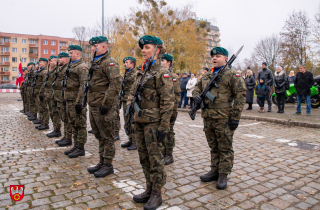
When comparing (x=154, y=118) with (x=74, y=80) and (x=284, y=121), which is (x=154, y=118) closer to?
(x=74, y=80)

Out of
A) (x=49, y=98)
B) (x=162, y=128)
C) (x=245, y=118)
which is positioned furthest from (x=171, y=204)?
(x=245, y=118)

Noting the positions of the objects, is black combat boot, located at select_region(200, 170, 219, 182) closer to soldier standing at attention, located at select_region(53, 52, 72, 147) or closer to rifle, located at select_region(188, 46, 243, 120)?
rifle, located at select_region(188, 46, 243, 120)

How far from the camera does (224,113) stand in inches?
152

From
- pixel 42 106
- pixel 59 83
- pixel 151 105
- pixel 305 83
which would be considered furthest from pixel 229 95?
pixel 305 83

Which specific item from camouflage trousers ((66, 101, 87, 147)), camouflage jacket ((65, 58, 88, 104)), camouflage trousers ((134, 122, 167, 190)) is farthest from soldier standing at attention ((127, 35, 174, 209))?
camouflage jacket ((65, 58, 88, 104))

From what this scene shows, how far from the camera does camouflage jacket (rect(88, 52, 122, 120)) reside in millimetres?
4230

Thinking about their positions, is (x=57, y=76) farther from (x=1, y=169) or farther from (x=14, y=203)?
(x=14, y=203)

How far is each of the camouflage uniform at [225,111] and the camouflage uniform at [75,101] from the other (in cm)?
283

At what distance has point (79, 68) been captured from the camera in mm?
5488

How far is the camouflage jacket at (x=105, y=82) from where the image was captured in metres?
4.23

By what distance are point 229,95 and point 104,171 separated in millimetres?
2523

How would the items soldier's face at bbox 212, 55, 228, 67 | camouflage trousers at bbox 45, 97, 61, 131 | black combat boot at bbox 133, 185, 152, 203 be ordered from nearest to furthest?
black combat boot at bbox 133, 185, 152, 203
soldier's face at bbox 212, 55, 228, 67
camouflage trousers at bbox 45, 97, 61, 131

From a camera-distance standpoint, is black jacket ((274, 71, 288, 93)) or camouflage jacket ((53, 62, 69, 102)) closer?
camouflage jacket ((53, 62, 69, 102))

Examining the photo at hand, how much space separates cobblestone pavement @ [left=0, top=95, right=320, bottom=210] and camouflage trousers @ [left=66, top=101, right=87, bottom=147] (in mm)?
455
